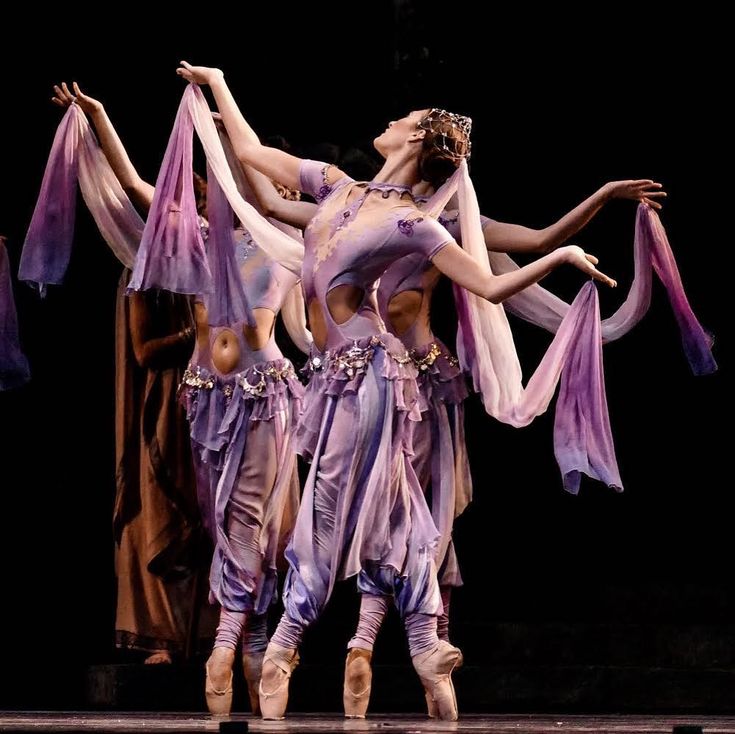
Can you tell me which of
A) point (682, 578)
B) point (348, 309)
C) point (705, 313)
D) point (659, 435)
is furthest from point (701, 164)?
point (348, 309)

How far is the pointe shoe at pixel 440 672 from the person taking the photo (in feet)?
15.1

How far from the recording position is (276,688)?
4520 mm

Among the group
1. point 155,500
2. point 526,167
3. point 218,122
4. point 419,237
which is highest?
point 526,167

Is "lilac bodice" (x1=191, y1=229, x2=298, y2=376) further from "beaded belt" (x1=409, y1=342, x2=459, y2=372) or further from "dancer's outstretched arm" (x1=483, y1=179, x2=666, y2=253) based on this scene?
"dancer's outstretched arm" (x1=483, y1=179, x2=666, y2=253)

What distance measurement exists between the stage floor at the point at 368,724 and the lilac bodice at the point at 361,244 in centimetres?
97

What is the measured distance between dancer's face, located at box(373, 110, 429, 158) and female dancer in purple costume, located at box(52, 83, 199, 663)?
1611mm

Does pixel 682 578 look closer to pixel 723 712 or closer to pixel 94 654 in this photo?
pixel 723 712

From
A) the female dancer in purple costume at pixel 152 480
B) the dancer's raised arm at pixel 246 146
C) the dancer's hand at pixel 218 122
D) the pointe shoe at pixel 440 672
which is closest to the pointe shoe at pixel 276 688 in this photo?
the pointe shoe at pixel 440 672

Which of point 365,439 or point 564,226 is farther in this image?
point 564,226

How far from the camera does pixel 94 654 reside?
7121mm

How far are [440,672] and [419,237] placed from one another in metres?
1.10

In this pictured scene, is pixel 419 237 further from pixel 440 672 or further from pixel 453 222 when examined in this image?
pixel 440 672

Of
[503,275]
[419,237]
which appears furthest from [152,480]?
[503,275]

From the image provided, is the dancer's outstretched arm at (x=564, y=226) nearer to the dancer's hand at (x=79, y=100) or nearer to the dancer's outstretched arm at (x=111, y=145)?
the dancer's outstretched arm at (x=111, y=145)
